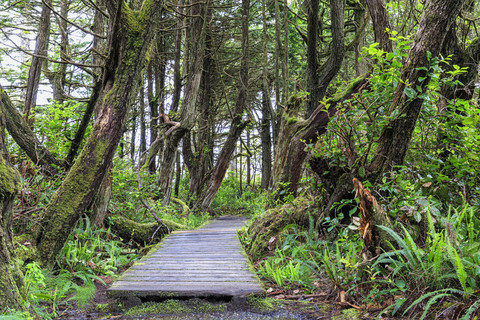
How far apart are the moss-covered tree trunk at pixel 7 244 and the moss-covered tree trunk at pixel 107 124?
1462 millimetres

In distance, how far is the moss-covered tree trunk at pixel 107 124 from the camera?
4.07m

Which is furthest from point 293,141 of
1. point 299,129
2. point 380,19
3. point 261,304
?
point 261,304

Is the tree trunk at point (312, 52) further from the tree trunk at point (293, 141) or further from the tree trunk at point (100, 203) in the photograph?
the tree trunk at point (100, 203)

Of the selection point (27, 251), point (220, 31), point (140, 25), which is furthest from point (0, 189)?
point (220, 31)

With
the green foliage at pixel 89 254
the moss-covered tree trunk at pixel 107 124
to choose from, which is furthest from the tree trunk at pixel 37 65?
the moss-covered tree trunk at pixel 107 124

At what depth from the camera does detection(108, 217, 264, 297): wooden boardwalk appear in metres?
3.32

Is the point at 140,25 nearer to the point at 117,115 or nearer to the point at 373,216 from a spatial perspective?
the point at 117,115

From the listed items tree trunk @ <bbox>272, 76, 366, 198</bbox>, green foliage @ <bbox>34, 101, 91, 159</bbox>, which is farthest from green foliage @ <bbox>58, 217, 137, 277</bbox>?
tree trunk @ <bbox>272, 76, 366, 198</bbox>

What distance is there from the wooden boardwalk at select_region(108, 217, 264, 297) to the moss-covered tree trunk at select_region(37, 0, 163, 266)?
3.42ft

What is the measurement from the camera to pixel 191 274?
4012 millimetres

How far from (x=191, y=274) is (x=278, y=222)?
2.15 metres

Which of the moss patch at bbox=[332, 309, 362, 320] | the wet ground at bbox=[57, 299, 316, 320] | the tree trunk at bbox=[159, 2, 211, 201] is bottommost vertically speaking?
the wet ground at bbox=[57, 299, 316, 320]

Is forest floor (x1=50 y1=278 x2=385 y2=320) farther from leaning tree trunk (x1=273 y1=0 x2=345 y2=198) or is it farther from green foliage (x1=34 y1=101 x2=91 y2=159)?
leaning tree trunk (x1=273 y1=0 x2=345 y2=198)

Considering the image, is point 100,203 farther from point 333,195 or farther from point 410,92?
point 410,92
